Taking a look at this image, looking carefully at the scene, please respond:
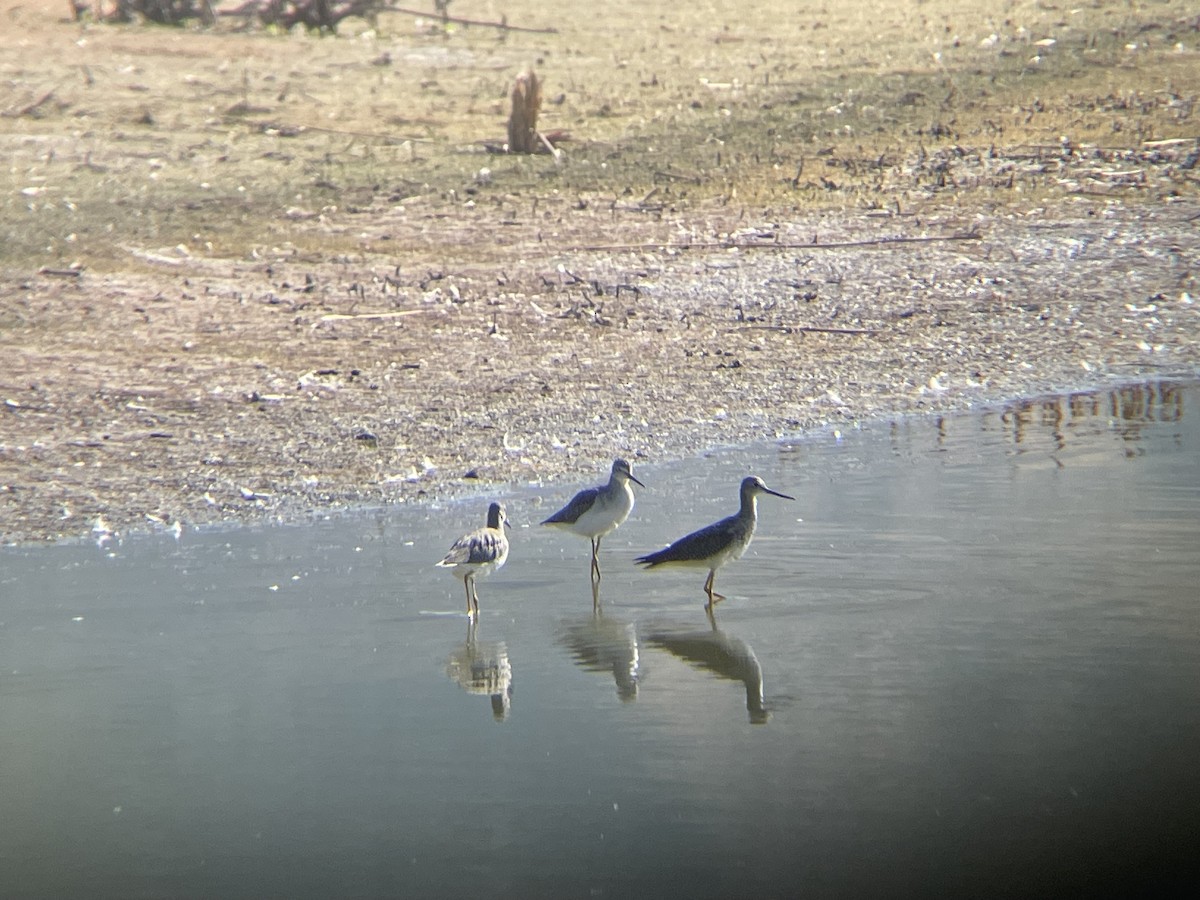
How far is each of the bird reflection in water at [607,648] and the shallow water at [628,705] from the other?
0.07 feet

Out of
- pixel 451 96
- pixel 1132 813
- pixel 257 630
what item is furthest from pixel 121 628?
pixel 451 96

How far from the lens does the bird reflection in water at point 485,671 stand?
6.66 m

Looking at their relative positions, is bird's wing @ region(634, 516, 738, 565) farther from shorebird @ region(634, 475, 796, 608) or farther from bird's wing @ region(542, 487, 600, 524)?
bird's wing @ region(542, 487, 600, 524)

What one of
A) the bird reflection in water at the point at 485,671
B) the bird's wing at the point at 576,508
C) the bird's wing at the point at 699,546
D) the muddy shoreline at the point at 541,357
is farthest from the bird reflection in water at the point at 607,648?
the muddy shoreline at the point at 541,357

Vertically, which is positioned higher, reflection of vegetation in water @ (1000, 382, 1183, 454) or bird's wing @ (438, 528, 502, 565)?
reflection of vegetation in water @ (1000, 382, 1183, 454)

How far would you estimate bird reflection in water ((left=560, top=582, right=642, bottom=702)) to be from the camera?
6875 millimetres

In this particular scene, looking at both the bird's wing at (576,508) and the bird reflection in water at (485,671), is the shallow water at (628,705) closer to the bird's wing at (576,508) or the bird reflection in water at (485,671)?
the bird reflection in water at (485,671)

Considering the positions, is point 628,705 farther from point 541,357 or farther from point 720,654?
point 541,357

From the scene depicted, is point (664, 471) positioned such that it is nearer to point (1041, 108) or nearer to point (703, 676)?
point (703, 676)

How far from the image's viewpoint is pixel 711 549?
26.0 ft

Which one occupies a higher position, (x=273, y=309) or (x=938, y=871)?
(x=273, y=309)

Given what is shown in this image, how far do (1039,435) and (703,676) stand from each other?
4.51 metres

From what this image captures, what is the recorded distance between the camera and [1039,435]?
419 inches

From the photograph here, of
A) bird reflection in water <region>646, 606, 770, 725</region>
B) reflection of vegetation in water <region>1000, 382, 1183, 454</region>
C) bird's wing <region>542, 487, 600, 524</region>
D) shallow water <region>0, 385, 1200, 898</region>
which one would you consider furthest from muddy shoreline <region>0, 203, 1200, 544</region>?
bird reflection in water <region>646, 606, 770, 725</region>
